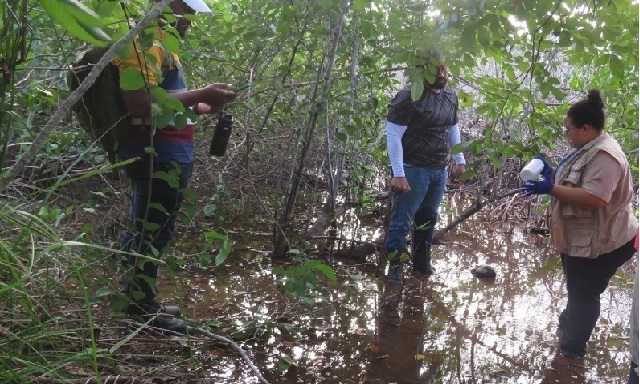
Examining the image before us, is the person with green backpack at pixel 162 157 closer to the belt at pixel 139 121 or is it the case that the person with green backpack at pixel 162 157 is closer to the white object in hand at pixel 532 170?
the belt at pixel 139 121

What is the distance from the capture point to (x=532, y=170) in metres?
3.20

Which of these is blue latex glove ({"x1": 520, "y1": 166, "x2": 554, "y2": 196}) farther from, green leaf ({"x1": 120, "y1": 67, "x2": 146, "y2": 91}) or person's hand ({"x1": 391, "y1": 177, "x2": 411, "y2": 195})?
green leaf ({"x1": 120, "y1": 67, "x2": 146, "y2": 91})

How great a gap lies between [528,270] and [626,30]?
2.84 m

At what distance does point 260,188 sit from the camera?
546 cm

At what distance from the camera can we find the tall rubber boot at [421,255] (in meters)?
4.50

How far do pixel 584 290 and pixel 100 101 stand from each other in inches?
107

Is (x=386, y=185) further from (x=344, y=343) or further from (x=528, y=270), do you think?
(x=344, y=343)

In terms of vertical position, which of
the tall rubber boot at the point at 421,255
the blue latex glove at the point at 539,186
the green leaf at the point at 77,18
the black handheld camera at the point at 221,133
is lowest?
the green leaf at the point at 77,18

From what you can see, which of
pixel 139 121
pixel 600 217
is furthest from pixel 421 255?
pixel 139 121

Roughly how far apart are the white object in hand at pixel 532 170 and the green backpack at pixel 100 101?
2203 millimetres

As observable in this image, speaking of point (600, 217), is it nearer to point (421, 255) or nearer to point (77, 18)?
point (421, 255)

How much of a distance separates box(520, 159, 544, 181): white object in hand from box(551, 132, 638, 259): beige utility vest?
→ 0.20m

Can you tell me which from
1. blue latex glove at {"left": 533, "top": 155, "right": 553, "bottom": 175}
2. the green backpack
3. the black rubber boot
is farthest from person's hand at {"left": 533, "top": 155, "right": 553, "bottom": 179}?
the green backpack

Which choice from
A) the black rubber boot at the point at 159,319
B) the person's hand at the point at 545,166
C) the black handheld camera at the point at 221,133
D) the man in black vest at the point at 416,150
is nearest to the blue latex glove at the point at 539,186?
the person's hand at the point at 545,166
